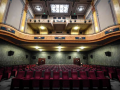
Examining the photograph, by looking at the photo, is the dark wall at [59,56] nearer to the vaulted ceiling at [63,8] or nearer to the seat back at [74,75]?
the vaulted ceiling at [63,8]

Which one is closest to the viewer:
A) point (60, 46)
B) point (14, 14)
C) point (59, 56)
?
point (14, 14)

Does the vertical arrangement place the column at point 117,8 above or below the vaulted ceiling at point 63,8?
below

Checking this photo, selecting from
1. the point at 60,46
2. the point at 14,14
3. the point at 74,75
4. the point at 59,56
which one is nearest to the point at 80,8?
the point at 60,46

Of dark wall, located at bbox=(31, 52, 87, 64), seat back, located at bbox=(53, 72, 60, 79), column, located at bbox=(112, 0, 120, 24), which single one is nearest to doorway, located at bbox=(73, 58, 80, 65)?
dark wall, located at bbox=(31, 52, 87, 64)

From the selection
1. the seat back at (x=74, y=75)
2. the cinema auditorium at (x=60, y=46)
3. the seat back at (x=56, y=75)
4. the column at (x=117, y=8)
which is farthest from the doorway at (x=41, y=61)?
the column at (x=117, y=8)

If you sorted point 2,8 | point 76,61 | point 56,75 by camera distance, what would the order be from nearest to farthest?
point 56,75
point 2,8
point 76,61

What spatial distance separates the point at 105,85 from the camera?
123 inches

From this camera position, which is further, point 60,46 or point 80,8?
point 80,8

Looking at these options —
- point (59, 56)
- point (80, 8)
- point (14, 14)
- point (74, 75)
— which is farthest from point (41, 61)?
point (80, 8)

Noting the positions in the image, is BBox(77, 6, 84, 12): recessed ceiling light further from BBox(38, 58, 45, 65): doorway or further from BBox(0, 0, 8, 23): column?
BBox(38, 58, 45, 65): doorway

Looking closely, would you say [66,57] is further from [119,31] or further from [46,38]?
[119,31]

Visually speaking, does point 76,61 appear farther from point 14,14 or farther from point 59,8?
point 14,14

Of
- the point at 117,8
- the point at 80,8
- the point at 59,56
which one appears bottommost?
the point at 59,56

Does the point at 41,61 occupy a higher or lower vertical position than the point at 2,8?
lower
